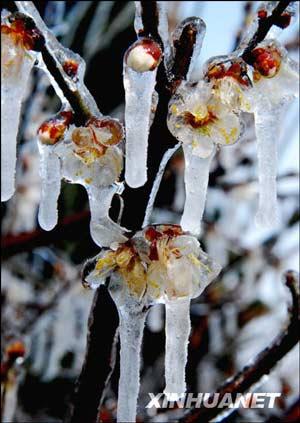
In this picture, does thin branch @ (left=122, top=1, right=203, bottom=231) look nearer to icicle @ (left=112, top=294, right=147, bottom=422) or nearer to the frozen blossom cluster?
the frozen blossom cluster

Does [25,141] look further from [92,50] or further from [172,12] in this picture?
[172,12]

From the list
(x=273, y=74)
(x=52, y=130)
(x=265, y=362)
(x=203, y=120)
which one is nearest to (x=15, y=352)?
(x=265, y=362)

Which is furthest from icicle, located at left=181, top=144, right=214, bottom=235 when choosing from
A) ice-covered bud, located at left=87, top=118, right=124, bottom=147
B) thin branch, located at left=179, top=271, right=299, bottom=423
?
thin branch, located at left=179, top=271, right=299, bottom=423

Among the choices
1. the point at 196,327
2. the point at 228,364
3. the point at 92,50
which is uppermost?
the point at 92,50

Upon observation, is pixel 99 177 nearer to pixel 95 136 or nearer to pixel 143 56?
pixel 95 136

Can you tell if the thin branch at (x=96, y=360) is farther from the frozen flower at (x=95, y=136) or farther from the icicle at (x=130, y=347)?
the frozen flower at (x=95, y=136)

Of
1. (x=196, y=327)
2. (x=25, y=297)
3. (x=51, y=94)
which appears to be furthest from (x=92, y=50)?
(x=196, y=327)
